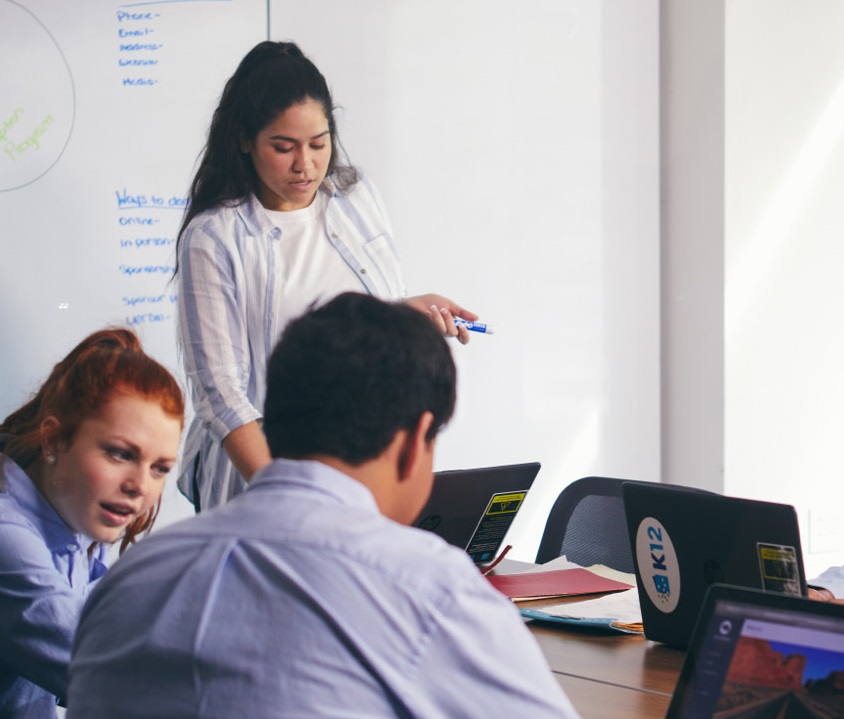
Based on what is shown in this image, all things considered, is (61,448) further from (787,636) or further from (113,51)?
(113,51)

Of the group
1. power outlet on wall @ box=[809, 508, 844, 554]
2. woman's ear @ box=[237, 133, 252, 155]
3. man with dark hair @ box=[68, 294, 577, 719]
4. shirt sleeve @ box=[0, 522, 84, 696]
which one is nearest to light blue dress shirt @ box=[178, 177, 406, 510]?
woman's ear @ box=[237, 133, 252, 155]

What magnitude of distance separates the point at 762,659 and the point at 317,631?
0.53 meters

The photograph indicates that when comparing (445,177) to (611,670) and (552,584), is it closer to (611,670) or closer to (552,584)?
(552,584)

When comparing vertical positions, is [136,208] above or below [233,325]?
above

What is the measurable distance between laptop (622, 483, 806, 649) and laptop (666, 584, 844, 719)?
0.35m

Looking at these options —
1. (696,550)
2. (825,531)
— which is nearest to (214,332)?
(696,550)

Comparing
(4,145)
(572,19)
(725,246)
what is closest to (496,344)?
(725,246)

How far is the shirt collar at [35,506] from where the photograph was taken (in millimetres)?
1622

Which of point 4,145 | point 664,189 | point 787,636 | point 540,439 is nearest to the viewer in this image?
point 787,636

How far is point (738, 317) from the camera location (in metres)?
3.74

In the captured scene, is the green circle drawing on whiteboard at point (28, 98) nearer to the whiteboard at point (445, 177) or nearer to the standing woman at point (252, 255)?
the whiteboard at point (445, 177)

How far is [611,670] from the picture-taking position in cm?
164

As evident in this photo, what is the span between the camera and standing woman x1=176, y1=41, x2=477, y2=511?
2.31 meters

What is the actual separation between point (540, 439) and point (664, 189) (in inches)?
40.5
